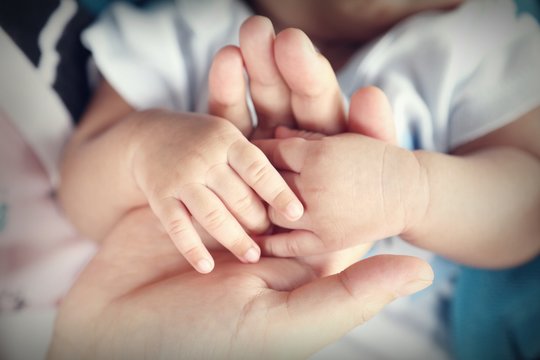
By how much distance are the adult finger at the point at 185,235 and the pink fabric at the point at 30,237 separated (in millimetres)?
189

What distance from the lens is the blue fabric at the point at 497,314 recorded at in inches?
18.0

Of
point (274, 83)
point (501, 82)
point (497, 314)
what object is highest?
point (274, 83)

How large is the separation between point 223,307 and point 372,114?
0.17 meters

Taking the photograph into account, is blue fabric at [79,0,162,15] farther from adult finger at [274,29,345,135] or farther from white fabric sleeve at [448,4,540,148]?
white fabric sleeve at [448,4,540,148]

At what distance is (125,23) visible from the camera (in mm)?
474

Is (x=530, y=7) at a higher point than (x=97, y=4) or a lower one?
lower

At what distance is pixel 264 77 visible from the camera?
37cm

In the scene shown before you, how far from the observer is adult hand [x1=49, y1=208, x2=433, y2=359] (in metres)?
0.30

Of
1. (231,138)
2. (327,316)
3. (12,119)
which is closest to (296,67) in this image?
(231,138)

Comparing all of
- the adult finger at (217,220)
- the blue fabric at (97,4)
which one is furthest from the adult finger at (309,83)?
Answer: the blue fabric at (97,4)

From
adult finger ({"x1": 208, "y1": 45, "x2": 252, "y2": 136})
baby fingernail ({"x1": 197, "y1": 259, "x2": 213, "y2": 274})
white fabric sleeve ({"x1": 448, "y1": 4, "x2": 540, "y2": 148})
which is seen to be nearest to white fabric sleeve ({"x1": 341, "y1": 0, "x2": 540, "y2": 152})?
white fabric sleeve ({"x1": 448, "y1": 4, "x2": 540, "y2": 148})

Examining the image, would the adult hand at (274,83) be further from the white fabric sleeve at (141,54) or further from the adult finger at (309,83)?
the white fabric sleeve at (141,54)

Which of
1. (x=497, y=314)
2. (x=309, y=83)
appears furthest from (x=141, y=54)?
(x=497, y=314)

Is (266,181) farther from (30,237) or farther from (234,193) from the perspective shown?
(30,237)
